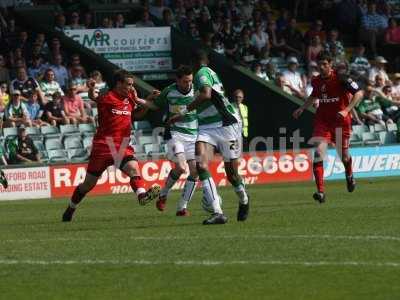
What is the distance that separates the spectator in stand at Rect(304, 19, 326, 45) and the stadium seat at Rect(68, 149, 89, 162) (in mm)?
8793

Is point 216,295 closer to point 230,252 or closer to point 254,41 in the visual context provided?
point 230,252

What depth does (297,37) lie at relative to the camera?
3288 centimetres

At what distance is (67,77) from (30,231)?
44.4ft

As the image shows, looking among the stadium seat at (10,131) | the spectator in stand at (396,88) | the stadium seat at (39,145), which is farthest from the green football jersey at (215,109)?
the spectator in stand at (396,88)

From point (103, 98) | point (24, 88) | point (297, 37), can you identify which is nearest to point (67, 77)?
point (24, 88)

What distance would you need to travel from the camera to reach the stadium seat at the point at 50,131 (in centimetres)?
2558

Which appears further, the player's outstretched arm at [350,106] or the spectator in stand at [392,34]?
the spectator in stand at [392,34]

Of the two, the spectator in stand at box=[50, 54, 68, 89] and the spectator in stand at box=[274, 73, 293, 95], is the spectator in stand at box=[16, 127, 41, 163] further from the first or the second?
the spectator in stand at box=[274, 73, 293, 95]

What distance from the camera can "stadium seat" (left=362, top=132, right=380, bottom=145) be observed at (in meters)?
29.2

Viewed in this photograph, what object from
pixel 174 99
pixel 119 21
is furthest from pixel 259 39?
pixel 174 99

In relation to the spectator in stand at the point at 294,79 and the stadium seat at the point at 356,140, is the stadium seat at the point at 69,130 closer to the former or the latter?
the spectator in stand at the point at 294,79

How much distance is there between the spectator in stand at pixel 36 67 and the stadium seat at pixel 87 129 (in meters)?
1.49

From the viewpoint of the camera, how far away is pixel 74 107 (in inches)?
1033

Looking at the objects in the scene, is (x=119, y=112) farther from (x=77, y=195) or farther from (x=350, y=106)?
(x=350, y=106)
